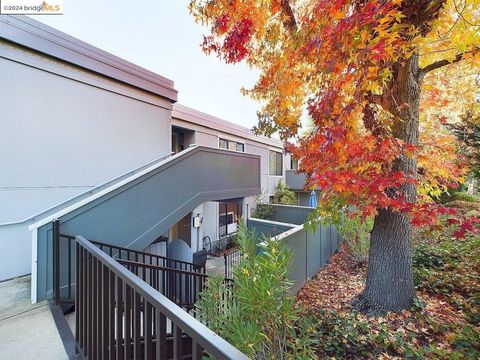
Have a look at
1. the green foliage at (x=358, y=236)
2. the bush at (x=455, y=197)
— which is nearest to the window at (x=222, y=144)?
the green foliage at (x=358, y=236)

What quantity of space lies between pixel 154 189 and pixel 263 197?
33.8 feet

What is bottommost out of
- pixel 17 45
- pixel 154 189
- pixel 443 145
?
pixel 154 189

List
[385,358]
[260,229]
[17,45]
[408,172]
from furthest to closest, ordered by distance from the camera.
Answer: [260,229] < [17,45] < [408,172] < [385,358]

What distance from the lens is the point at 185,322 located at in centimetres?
108

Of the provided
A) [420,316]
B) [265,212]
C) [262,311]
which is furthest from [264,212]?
[262,311]

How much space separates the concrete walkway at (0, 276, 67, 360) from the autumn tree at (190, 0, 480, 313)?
3.66 meters

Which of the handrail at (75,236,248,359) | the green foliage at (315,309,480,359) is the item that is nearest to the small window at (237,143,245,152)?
the green foliage at (315,309,480,359)

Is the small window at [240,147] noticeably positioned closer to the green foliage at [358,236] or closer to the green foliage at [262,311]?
the green foliage at [358,236]

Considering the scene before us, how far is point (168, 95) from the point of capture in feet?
24.5

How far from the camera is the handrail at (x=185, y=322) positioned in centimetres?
91

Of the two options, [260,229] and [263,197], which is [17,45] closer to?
[260,229]

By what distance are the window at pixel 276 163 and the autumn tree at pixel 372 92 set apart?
10908 mm

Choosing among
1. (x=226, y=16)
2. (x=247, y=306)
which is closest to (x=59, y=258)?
(x=247, y=306)

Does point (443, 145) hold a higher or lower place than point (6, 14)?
lower
